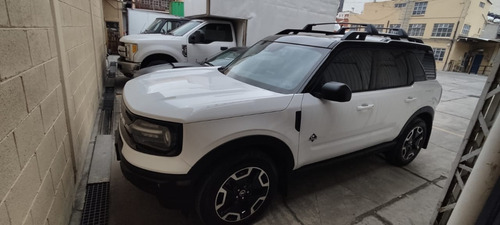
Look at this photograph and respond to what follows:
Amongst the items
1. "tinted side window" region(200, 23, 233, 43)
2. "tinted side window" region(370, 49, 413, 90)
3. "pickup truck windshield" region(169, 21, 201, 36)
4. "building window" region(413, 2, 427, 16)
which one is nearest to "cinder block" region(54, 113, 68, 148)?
"tinted side window" region(370, 49, 413, 90)

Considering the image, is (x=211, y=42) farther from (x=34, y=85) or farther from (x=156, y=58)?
(x=34, y=85)

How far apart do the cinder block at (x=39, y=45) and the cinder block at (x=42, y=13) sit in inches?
2.3

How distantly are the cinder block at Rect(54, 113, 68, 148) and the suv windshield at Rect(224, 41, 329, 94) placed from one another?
65.5 inches

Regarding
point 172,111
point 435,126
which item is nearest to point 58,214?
point 172,111

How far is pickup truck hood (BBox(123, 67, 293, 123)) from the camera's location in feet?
6.32

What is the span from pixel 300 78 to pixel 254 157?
0.89m

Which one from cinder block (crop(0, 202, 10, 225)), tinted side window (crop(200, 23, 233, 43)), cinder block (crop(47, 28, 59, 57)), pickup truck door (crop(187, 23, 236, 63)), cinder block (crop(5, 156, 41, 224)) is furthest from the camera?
tinted side window (crop(200, 23, 233, 43))

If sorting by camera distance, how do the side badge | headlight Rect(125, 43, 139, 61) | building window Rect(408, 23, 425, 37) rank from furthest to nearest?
building window Rect(408, 23, 425, 37) → headlight Rect(125, 43, 139, 61) → the side badge

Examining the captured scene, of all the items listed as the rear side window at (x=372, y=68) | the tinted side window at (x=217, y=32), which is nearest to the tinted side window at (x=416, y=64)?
the rear side window at (x=372, y=68)

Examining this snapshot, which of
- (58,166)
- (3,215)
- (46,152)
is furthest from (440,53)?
(3,215)

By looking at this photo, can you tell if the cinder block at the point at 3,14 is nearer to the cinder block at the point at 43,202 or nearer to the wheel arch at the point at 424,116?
the cinder block at the point at 43,202

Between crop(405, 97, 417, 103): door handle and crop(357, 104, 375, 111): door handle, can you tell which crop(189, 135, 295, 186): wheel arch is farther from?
crop(405, 97, 417, 103): door handle

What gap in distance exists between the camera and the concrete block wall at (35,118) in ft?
4.12

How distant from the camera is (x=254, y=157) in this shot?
7.35ft
